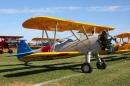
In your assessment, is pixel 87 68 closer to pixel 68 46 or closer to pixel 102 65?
pixel 102 65

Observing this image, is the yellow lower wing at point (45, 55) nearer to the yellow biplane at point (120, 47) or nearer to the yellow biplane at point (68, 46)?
the yellow biplane at point (68, 46)

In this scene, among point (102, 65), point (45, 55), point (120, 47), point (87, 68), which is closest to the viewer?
point (45, 55)

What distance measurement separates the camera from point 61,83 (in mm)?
7477

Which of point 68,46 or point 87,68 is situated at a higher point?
point 68,46

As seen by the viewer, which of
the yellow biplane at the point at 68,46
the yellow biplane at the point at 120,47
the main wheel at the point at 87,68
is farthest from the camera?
the yellow biplane at the point at 120,47

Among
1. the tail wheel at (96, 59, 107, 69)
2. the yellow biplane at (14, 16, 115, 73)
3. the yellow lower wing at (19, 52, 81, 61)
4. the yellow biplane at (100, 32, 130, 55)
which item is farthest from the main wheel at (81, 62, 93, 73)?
the yellow biplane at (100, 32, 130, 55)

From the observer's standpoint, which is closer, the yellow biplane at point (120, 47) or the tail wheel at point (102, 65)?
the tail wheel at point (102, 65)

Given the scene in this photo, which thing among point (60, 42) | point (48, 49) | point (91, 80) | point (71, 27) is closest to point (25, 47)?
point (48, 49)

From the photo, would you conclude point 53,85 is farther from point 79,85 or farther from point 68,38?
point 68,38

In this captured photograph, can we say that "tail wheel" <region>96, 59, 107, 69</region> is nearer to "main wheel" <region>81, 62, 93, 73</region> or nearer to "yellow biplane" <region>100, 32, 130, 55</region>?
"main wheel" <region>81, 62, 93, 73</region>

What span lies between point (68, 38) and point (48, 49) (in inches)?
53.2

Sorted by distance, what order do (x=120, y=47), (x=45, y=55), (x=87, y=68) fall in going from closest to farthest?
(x=45, y=55)
(x=87, y=68)
(x=120, y=47)

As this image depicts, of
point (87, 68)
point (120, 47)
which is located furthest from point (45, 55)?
point (120, 47)

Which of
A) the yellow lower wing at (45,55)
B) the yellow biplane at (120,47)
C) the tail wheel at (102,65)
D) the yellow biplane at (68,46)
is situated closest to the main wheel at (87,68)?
the yellow biplane at (68,46)
